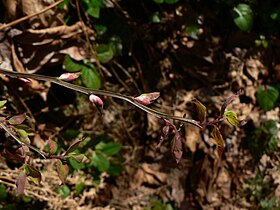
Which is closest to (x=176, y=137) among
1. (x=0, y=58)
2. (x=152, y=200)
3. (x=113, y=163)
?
(x=0, y=58)

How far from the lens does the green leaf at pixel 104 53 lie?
7.22 feet

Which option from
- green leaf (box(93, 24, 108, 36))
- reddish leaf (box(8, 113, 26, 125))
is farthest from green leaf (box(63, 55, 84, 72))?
reddish leaf (box(8, 113, 26, 125))

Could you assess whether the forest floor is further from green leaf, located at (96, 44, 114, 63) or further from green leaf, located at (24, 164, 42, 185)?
green leaf, located at (24, 164, 42, 185)

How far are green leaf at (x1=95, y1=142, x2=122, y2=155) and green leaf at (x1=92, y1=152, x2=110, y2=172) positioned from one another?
3 centimetres

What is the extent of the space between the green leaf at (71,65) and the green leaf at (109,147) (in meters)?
0.44

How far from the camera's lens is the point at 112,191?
99.2 inches

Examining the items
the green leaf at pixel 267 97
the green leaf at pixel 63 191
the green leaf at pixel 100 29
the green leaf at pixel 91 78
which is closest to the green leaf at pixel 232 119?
the green leaf at pixel 91 78

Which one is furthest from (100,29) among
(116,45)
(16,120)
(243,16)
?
(16,120)

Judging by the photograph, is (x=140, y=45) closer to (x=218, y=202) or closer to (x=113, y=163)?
(x=113, y=163)

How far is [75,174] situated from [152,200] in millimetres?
505

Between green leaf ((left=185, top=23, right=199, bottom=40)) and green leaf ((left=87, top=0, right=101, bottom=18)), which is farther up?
green leaf ((left=87, top=0, right=101, bottom=18))

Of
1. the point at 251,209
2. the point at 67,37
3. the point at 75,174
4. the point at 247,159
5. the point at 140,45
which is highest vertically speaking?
the point at 67,37

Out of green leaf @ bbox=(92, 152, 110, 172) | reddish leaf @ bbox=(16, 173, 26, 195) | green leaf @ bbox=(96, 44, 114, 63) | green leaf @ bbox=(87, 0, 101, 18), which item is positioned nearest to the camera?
reddish leaf @ bbox=(16, 173, 26, 195)

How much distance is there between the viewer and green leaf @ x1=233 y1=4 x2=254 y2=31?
7.88 feet
